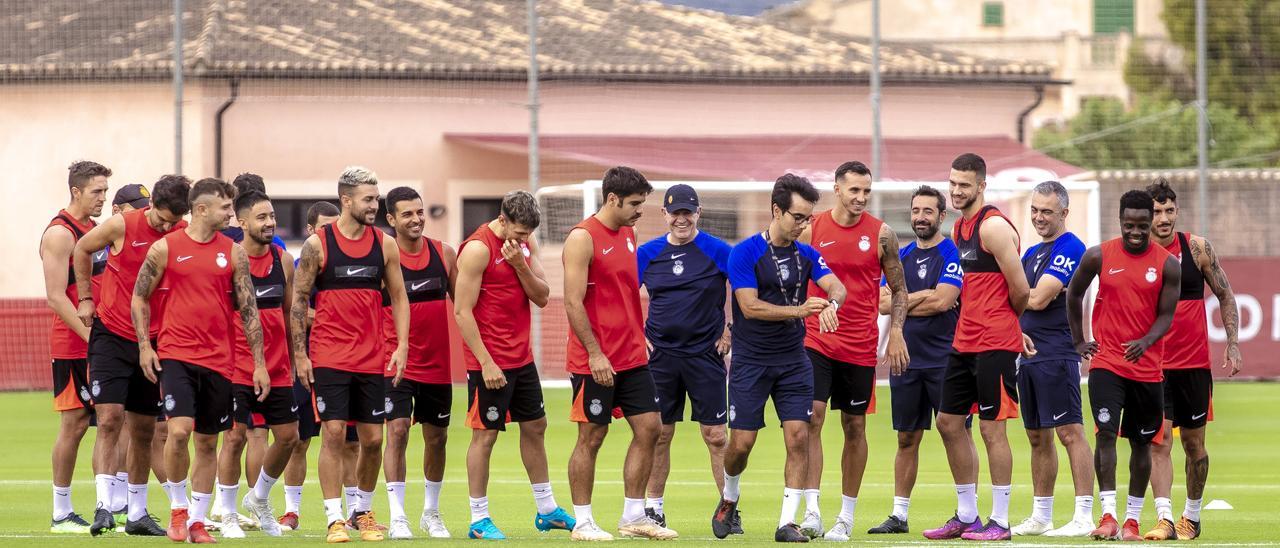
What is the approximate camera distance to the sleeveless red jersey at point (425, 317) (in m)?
11.0

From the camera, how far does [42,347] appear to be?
2431cm

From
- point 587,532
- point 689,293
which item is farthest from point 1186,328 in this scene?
point 587,532

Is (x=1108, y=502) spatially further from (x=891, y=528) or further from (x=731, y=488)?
(x=731, y=488)

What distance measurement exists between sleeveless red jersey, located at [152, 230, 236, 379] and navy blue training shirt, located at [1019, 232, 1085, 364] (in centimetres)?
501

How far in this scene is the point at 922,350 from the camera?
457 inches

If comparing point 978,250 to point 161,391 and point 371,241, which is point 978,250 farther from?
point 161,391

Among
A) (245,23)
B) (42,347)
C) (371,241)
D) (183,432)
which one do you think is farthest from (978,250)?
(245,23)

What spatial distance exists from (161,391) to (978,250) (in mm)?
5029

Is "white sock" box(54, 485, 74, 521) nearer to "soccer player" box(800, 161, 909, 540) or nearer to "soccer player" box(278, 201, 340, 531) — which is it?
"soccer player" box(278, 201, 340, 531)

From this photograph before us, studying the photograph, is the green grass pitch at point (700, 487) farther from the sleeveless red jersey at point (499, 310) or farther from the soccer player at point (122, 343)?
the sleeveless red jersey at point (499, 310)

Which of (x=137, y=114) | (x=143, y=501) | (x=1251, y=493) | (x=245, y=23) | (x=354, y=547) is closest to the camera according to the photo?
(x=354, y=547)

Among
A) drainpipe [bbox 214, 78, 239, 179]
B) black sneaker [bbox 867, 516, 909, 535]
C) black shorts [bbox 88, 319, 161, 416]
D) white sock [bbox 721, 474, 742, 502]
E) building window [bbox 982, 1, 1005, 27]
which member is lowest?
black sneaker [bbox 867, 516, 909, 535]

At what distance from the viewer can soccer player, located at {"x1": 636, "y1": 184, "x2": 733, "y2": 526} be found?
36.3ft

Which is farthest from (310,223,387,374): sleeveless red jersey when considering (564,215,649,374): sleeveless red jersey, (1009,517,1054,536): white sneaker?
(1009,517,1054,536): white sneaker
